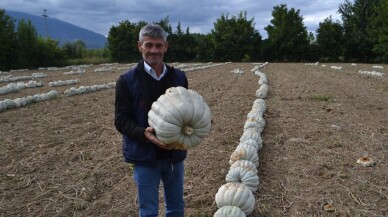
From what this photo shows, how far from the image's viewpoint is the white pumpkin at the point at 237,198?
13.6ft

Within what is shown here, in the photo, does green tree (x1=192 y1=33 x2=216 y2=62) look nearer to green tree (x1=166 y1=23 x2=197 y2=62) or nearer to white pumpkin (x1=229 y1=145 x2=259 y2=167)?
green tree (x1=166 y1=23 x2=197 y2=62)

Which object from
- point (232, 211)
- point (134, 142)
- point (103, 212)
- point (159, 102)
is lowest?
point (103, 212)

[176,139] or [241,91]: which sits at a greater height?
[176,139]

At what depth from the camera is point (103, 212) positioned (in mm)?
4508

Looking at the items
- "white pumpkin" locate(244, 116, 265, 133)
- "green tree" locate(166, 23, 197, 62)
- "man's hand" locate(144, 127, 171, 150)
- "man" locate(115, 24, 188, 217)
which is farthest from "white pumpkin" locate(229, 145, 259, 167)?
"green tree" locate(166, 23, 197, 62)

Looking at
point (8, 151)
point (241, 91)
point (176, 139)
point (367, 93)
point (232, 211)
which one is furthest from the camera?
point (241, 91)

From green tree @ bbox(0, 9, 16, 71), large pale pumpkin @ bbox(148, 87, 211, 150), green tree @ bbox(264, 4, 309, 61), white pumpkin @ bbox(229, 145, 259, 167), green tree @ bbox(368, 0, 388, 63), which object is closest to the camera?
large pale pumpkin @ bbox(148, 87, 211, 150)

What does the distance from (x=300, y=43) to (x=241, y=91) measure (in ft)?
114

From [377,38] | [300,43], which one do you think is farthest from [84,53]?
[377,38]

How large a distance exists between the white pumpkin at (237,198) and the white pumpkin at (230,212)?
13 centimetres

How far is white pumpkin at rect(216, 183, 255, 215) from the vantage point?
4152mm

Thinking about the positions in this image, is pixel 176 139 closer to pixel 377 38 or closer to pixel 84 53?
pixel 377 38

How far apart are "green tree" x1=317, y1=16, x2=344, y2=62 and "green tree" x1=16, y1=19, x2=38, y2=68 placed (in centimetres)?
3297

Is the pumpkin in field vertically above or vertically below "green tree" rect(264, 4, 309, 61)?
below
